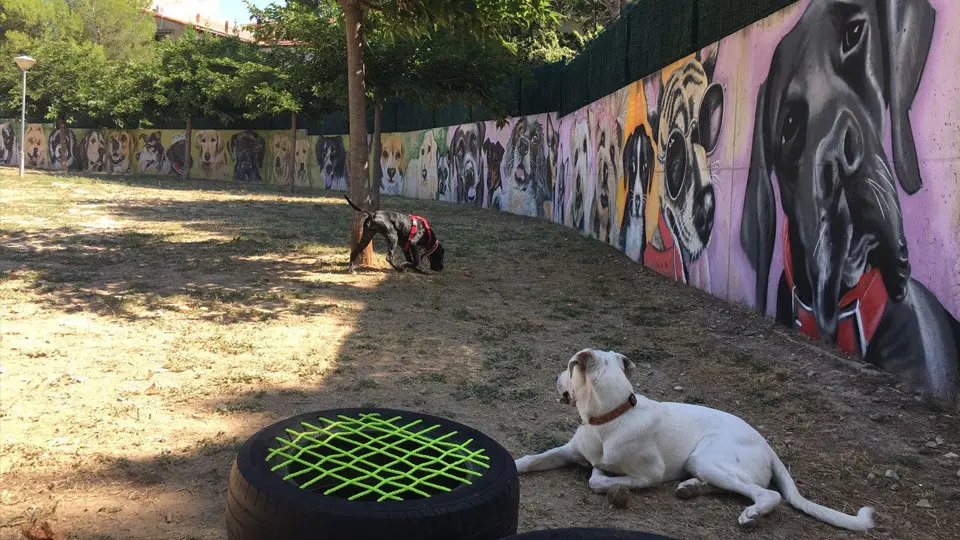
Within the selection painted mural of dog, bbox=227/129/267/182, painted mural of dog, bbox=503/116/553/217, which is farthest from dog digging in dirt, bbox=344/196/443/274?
painted mural of dog, bbox=227/129/267/182

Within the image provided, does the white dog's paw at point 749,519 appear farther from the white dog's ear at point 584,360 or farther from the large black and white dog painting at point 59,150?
the large black and white dog painting at point 59,150

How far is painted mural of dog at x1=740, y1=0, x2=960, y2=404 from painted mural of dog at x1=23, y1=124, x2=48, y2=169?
46033mm

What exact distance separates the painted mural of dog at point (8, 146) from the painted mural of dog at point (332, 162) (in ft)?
79.4

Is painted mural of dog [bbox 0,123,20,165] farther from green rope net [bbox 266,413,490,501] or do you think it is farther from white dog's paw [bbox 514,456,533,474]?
green rope net [bbox 266,413,490,501]

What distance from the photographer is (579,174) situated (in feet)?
51.8

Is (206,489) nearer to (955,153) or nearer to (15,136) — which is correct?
(955,153)

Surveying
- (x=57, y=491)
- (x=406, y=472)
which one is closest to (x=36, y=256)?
(x=57, y=491)

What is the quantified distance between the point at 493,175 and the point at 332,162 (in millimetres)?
13119

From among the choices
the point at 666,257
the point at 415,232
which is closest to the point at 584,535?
the point at 415,232

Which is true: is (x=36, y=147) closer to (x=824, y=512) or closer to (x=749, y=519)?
(x=749, y=519)

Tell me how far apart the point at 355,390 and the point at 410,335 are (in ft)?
5.71

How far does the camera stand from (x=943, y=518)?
12.3ft

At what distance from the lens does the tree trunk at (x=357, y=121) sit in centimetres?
1009

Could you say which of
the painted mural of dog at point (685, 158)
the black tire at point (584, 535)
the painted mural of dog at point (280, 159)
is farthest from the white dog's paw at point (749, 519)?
the painted mural of dog at point (280, 159)
